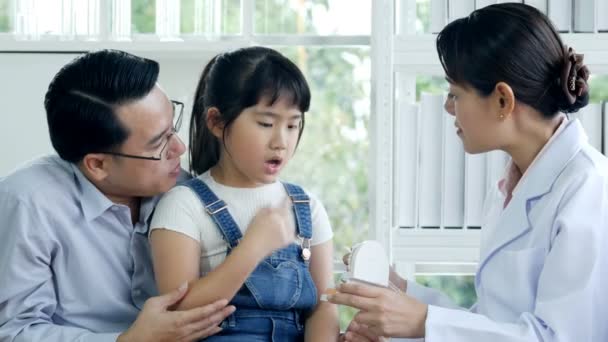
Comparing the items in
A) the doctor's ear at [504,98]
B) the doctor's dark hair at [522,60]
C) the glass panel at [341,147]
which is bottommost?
the glass panel at [341,147]

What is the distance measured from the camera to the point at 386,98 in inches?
80.2

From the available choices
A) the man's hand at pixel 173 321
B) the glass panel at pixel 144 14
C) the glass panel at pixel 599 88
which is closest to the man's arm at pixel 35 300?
the man's hand at pixel 173 321

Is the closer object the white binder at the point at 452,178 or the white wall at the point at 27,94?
the white binder at the point at 452,178

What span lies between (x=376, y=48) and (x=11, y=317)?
0.93 metres

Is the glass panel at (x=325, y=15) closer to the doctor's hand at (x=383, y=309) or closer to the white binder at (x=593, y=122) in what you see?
the white binder at (x=593, y=122)

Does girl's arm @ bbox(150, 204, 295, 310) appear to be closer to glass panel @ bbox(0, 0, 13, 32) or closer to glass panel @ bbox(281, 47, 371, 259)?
glass panel @ bbox(0, 0, 13, 32)

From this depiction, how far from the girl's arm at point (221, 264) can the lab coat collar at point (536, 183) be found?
36cm

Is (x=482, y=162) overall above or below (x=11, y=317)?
above

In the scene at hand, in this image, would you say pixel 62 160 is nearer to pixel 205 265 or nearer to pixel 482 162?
Answer: pixel 205 265

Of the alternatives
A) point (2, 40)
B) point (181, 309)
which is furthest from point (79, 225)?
point (2, 40)

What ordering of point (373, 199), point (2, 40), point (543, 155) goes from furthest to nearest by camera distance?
point (2, 40) → point (373, 199) → point (543, 155)

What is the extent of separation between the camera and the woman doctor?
4.74ft

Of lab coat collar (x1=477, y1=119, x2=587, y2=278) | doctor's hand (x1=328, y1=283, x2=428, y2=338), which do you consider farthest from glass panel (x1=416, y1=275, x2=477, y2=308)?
doctor's hand (x1=328, y1=283, x2=428, y2=338)

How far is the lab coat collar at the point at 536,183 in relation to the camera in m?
1.55
